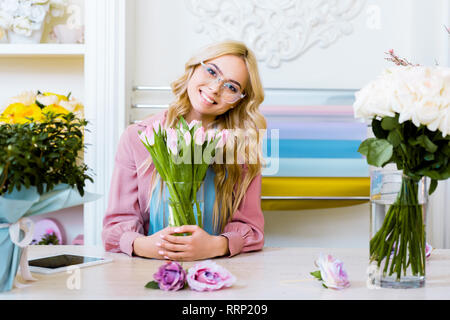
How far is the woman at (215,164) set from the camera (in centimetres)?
158

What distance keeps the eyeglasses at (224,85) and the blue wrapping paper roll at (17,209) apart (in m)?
0.75

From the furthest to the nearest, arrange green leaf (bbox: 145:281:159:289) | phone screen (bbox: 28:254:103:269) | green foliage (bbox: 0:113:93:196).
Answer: phone screen (bbox: 28:254:103:269), green leaf (bbox: 145:281:159:289), green foliage (bbox: 0:113:93:196)

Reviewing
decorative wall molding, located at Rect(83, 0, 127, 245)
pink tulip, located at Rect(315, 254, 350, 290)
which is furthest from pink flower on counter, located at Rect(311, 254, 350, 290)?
decorative wall molding, located at Rect(83, 0, 127, 245)

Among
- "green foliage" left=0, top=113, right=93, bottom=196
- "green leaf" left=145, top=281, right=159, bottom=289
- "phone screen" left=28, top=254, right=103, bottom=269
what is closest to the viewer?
"green foliage" left=0, top=113, right=93, bottom=196

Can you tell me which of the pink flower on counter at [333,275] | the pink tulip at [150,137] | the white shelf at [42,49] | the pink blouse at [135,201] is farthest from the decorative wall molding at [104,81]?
the pink flower on counter at [333,275]

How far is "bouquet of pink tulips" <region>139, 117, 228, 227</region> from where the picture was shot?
1166mm

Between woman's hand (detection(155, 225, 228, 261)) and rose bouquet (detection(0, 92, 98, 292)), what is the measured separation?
293 mm

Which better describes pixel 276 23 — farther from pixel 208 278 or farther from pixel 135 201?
pixel 208 278

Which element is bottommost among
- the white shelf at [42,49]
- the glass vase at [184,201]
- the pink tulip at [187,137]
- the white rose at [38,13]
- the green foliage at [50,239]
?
the green foliage at [50,239]

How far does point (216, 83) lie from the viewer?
5.34 ft

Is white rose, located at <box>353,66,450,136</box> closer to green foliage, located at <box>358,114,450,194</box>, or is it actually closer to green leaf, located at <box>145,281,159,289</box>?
green foliage, located at <box>358,114,450,194</box>

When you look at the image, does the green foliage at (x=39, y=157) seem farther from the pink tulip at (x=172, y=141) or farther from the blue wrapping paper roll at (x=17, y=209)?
the pink tulip at (x=172, y=141)

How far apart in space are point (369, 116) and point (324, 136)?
4.12ft

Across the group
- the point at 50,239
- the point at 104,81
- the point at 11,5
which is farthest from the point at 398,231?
the point at 11,5
